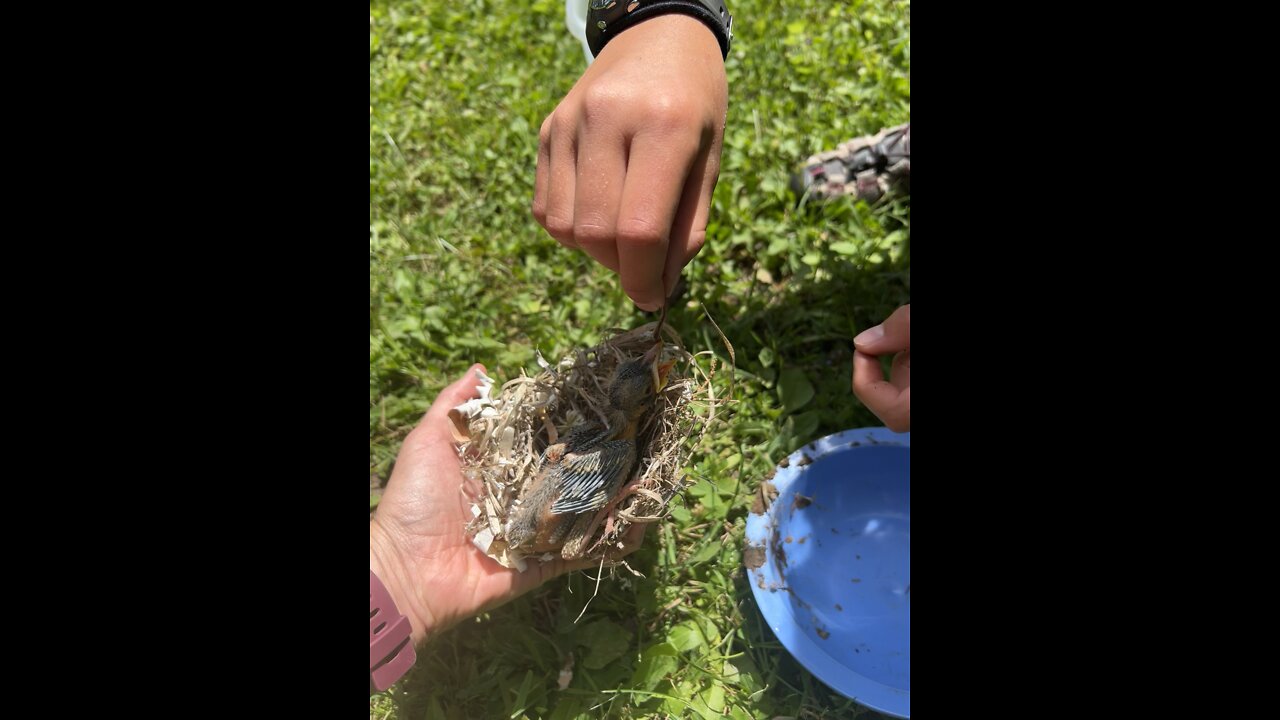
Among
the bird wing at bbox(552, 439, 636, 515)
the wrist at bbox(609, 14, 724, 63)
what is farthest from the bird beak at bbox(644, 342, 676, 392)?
the wrist at bbox(609, 14, 724, 63)

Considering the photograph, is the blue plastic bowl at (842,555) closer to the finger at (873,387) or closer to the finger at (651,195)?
the finger at (873,387)

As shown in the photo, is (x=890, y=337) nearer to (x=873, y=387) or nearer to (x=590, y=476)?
(x=873, y=387)

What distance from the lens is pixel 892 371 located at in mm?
2051

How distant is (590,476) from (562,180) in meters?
0.77

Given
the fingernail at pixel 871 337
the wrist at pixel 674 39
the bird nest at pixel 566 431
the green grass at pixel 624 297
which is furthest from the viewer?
the green grass at pixel 624 297

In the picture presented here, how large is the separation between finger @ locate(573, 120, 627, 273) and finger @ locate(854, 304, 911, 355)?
0.73 meters

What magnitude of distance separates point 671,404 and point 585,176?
0.73m

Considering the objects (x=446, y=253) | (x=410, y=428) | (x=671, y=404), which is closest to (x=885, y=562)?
(x=671, y=404)

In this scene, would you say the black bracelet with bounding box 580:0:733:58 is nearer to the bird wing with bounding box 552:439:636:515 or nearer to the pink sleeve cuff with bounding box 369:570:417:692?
the bird wing with bounding box 552:439:636:515

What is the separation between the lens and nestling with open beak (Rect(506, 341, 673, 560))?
213 centimetres

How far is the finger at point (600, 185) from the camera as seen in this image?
1.78 m

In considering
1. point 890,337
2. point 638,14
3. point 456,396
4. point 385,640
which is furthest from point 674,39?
point 385,640

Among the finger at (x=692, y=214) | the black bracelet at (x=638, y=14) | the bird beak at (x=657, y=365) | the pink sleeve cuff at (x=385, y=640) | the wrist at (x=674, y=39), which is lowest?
the pink sleeve cuff at (x=385, y=640)

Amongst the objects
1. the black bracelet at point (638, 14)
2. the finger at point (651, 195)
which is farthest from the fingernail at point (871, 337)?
the black bracelet at point (638, 14)
